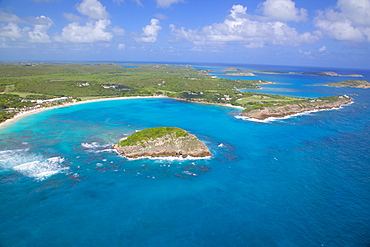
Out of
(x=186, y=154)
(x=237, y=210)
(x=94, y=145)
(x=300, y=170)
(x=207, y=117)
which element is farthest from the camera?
(x=207, y=117)

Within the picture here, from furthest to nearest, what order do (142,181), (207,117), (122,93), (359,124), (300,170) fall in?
(122,93) < (207,117) < (359,124) < (300,170) < (142,181)

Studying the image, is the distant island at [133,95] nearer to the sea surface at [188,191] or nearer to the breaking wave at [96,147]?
the sea surface at [188,191]

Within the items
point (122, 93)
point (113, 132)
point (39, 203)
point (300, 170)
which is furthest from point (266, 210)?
point (122, 93)

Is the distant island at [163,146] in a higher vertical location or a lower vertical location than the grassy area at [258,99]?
lower

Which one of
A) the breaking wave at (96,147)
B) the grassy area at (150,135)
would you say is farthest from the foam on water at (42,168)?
the grassy area at (150,135)

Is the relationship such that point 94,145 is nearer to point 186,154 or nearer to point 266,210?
point 186,154

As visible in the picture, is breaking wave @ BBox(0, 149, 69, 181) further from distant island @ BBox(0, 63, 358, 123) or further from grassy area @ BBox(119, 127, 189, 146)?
distant island @ BBox(0, 63, 358, 123)

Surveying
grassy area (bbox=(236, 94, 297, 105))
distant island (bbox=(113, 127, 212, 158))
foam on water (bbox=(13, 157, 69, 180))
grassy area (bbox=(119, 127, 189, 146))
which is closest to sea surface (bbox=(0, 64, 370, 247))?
foam on water (bbox=(13, 157, 69, 180))
